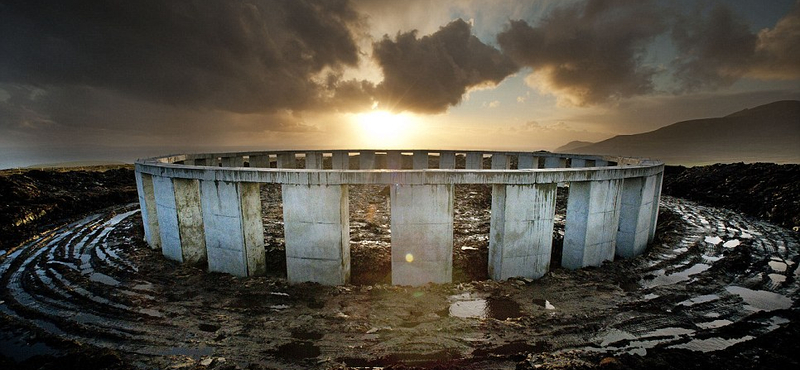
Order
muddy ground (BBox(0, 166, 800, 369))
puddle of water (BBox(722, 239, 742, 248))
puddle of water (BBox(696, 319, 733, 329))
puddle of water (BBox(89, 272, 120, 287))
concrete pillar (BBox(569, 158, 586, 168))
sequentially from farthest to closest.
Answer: concrete pillar (BBox(569, 158, 586, 168))
puddle of water (BBox(722, 239, 742, 248))
puddle of water (BBox(89, 272, 120, 287))
puddle of water (BBox(696, 319, 733, 329))
muddy ground (BBox(0, 166, 800, 369))

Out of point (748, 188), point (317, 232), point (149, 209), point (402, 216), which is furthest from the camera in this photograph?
point (748, 188)

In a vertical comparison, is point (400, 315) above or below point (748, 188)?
below

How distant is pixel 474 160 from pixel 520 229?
12.6 m

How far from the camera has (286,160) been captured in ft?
69.0

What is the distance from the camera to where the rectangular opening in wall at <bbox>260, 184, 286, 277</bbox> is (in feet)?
28.3

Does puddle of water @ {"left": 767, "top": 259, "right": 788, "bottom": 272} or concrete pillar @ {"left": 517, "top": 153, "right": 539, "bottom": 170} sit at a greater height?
concrete pillar @ {"left": 517, "top": 153, "right": 539, "bottom": 170}

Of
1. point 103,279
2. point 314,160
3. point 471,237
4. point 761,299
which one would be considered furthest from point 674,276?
point 314,160

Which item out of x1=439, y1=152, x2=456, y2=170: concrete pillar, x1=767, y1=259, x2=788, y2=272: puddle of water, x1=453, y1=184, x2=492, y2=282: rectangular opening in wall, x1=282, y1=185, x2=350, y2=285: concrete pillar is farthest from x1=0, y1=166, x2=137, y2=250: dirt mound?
x1=767, y1=259, x2=788, y2=272: puddle of water

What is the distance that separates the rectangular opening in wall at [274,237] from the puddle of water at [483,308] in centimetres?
454

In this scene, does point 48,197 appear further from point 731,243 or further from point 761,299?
point 731,243

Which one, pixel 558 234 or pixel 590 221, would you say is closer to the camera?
pixel 590 221

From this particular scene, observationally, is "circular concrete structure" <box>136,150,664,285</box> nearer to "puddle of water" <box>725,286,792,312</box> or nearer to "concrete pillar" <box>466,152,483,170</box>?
"puddle of water" <box>725,286,792,312</box>

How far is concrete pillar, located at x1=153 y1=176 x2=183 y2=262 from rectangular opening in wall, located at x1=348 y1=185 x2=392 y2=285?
4.96 metres

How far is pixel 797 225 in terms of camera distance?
11906 millimetres
